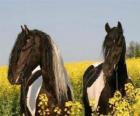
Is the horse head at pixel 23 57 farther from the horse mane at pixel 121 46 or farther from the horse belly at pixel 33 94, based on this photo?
the horse mane at pixel 121 46

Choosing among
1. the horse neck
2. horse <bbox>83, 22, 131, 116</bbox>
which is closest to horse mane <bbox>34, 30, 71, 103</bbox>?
horse <bbox>83, 22, 131, 116</bbox>

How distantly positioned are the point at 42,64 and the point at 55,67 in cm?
27

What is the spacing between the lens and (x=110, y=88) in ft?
33.2

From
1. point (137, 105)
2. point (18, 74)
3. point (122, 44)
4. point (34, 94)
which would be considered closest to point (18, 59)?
point (18, 74)

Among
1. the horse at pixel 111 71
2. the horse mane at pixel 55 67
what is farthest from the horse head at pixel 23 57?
the horse at pixel 111 71

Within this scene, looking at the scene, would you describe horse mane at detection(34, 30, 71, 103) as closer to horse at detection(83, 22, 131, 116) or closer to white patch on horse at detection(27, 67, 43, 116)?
white patch on horse at detection(27, 67, 43, 116)

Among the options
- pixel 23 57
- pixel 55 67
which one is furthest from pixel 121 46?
Result: pixel 23 57

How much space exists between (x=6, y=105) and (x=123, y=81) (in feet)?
23.2

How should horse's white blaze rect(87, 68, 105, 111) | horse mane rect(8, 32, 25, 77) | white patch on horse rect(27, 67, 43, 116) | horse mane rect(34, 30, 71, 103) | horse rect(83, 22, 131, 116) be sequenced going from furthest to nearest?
horse's white blaze rect(87, 68, 105, 111) < horse rect(83, 22, 131, 116) < white patch on horse rect(27, 67, 43, 116) < horse mane rect(8, 32, 25, 77) < horse mane rect(34, 30, 71, 103)

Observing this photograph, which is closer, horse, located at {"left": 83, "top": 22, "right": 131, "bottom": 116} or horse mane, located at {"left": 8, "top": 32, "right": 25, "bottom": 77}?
horse mane, located at {"left": 8, "top": 32, "right": 25, "bottom": 77}

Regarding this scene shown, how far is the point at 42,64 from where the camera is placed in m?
8.54

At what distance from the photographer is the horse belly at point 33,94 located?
909cm

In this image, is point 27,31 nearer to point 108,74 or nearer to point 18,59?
point 18,59

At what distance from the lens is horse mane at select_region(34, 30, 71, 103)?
833 centimetres
